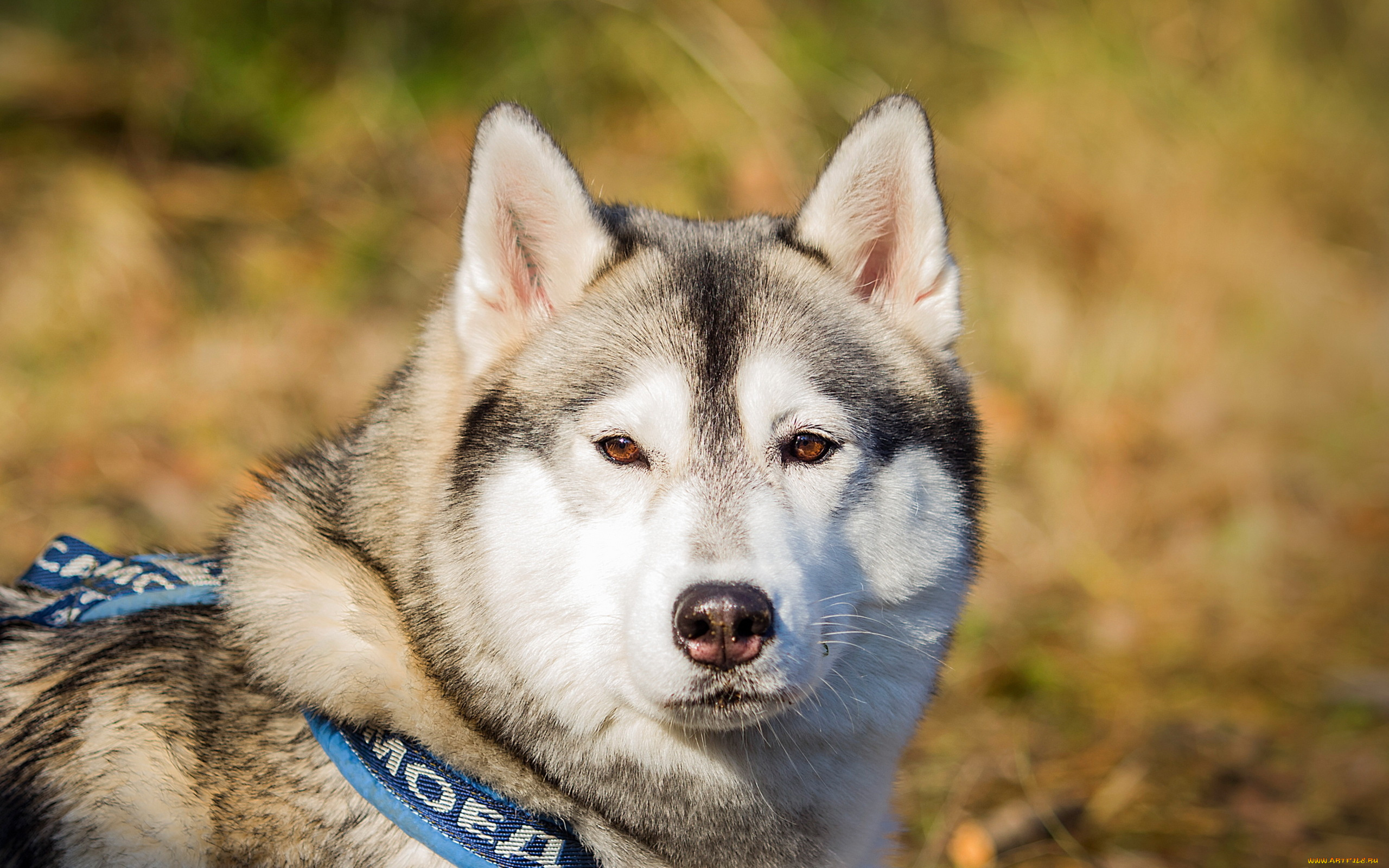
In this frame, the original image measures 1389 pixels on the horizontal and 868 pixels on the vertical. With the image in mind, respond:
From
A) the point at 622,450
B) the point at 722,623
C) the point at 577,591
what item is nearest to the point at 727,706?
the point at 722,623

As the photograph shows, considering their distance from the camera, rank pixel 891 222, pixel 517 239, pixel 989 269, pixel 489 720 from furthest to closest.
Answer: pixel 989 269 → pixel 891 222 → pixel 517 239 → pixel 489 720

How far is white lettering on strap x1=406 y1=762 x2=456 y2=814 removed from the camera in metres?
1.98

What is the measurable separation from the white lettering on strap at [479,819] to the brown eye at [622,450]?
2.54 feet

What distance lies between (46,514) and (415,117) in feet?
12.9

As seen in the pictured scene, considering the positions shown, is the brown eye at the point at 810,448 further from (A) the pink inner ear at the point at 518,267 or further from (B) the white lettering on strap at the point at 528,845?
(B) the white lettering on strap at the point at 528,845

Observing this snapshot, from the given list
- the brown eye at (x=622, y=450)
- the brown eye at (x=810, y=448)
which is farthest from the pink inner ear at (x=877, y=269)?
the brown eye at (x=622, y=450)

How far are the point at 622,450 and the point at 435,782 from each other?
794mm

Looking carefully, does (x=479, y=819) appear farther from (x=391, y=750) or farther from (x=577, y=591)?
(x=577, y=591)

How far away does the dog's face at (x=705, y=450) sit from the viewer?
78.3 inches

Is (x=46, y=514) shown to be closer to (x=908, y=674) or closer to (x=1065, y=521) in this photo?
(x=908, y=674)

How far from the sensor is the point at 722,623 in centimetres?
188

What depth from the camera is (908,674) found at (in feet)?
7.64

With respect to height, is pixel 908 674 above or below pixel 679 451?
below

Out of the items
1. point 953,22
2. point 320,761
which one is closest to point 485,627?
point 320,761
